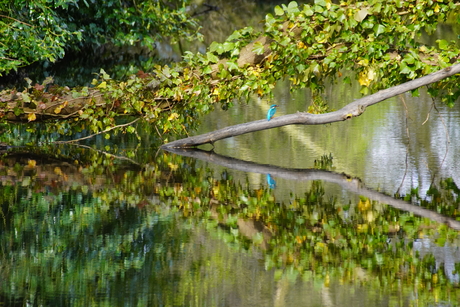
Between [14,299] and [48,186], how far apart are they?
3215 mm

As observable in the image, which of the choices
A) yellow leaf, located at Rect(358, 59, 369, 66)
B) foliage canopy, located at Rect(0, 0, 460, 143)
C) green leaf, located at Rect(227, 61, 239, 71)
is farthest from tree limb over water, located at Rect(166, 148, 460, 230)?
yellow leaf, located at Rect(358, 59, 369, 66)

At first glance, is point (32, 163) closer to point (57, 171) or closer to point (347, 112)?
point (57, 171)

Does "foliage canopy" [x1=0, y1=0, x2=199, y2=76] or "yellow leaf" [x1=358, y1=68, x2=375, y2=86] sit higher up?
"foliage canopy" [x1=0, y1=0, x2=199, y2=76]

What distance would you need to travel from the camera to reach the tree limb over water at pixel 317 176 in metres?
5.93

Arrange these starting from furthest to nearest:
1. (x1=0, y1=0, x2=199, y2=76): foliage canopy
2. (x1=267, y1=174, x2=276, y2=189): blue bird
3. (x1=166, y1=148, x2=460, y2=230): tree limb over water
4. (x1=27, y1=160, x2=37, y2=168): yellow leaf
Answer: (x1=0, y1=0, x2=199, y2=76): foliage canopy → (x1=27, y1=160, x2=37, y2=168): yellow leaf → (x1=267, y1=174, x2=276, y2=189): blue bird → (x1=166, y1=148, x2=460, y2=230): tree limb over water

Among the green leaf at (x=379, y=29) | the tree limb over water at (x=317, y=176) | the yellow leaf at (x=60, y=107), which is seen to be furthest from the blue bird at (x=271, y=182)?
the yellow leaf at (x=60, y=107)

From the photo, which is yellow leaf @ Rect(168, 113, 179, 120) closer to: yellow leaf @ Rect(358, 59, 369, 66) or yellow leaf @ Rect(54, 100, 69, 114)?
yellow leaf @ Rect(54, 100, 69, 114)

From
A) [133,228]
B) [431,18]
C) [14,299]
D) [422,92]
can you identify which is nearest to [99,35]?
[422,92]

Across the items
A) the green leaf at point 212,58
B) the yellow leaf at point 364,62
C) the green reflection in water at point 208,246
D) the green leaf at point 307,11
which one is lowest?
the green reflection in water at point 208,246

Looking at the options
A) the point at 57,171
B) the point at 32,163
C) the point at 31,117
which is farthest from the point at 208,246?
the point at 31,117

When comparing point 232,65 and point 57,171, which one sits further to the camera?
point 232,65

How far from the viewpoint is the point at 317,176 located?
24.5 ft

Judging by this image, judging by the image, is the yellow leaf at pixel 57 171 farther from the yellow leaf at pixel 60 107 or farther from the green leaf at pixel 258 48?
the green leaf at pixel 258 48

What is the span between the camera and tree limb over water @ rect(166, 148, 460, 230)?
5.93m
